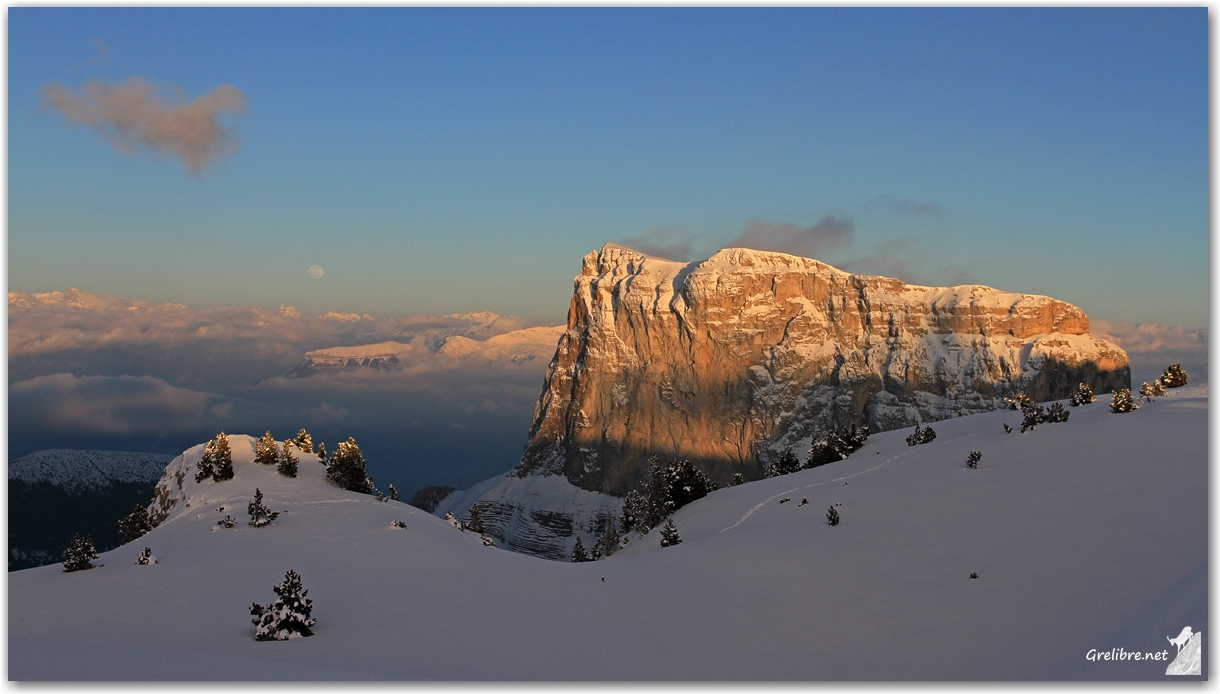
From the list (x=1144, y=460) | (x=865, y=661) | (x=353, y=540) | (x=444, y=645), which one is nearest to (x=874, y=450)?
(x=1144, y=460)

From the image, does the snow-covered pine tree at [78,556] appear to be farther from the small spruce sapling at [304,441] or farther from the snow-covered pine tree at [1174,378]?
the snow-covered pine tree at [1174,378]

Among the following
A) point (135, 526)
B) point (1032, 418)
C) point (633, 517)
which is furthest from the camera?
point (633, 517)

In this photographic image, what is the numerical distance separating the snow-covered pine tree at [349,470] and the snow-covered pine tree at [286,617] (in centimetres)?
2773

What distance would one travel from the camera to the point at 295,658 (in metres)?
19.1

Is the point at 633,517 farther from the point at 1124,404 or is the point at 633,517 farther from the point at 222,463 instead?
the point at 1124,404

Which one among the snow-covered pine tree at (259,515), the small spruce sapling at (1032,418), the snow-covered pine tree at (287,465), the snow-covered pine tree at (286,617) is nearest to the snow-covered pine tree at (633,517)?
the snow-covered pine tree at (287,465)

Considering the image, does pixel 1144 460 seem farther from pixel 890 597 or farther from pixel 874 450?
pixel 874 450

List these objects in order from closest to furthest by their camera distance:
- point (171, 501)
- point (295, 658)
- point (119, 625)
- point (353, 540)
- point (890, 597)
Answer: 1. point (295, 658)
2. point (119, 625)
3. point (890, 597)
4. point (353, 540)
5. point (171, 501)

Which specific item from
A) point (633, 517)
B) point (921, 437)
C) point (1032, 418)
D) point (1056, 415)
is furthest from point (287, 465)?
point (1056, 415)

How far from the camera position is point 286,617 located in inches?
850

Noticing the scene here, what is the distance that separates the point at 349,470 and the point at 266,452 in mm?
5580

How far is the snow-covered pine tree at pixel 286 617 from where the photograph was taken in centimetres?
2131

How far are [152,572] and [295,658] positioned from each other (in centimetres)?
1208

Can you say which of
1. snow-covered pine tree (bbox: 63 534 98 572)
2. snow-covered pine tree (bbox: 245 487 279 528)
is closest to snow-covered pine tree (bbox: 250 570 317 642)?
snow-covered pine tree (bbox: 63 534 98 572)
